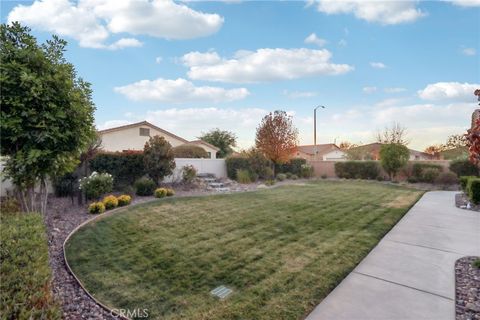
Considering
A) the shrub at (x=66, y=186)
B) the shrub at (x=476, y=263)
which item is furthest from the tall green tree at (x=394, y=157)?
the shrub at (x=66, y=186)

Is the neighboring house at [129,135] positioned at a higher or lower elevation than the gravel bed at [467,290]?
higher

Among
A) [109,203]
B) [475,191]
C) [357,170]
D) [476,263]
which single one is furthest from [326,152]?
[476,263]

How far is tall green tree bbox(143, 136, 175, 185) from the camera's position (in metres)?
10.6

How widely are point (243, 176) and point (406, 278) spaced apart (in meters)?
12.2

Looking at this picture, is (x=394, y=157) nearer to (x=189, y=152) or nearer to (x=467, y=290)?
(x=189, y=152)

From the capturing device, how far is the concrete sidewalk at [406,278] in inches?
122

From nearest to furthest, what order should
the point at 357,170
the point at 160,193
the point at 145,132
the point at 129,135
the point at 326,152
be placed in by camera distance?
the point at 160,193 → the point at 357,170 → the point at 129,135 → the point at 145,132 → the point at 326,152

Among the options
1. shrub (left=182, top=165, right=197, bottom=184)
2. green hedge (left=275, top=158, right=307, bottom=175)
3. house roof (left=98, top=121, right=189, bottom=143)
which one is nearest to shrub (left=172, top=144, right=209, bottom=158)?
house roof (left=98, top=121, right=189, bottom=143)

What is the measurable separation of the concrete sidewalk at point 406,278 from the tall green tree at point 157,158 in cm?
823

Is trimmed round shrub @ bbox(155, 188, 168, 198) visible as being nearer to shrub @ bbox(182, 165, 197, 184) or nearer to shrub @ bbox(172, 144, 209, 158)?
shrub @ bbox(182, 165, 197, 184)

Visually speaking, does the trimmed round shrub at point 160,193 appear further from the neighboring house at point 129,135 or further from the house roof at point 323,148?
the house roof at point 323,148

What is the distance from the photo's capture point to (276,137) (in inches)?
717

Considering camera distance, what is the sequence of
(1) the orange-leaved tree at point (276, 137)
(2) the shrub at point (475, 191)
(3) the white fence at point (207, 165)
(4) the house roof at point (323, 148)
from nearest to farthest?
(2) the shrub at point (475, 191) → (3) the white fence at point (207, 165) → (1) the orange-leaved tree at point (276, 137) → (4) the house roof at point (323, 148)
